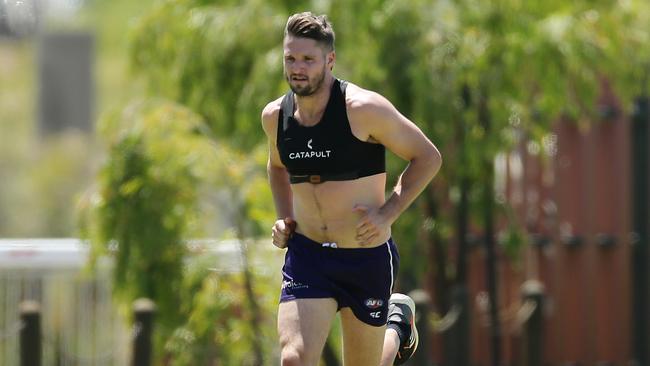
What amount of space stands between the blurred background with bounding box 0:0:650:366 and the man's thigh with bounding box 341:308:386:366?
2.23m

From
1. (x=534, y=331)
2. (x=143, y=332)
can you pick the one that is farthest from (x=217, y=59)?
(x=534, y=331)

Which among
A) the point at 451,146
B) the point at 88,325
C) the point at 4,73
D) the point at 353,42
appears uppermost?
the point at 4,73

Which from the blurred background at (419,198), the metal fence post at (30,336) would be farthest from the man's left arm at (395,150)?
the metal fence post at (30,336)

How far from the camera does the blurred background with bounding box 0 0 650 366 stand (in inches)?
413

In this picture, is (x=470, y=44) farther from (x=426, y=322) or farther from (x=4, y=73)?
(x=4, y=73)

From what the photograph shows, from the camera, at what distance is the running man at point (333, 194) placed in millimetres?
6832

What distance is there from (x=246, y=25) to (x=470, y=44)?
1.78m

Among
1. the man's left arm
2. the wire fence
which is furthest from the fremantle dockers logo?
the wire fence

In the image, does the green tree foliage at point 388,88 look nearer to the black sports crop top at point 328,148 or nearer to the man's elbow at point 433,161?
the black sports crop top at point 328,148

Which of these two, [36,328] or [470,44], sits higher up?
[470,44]

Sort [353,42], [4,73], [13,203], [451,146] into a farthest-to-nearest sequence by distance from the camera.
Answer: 1. [4,73]
2. [13,203]
3. [451,146]
4. [353,42]

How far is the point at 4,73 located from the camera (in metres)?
55.8

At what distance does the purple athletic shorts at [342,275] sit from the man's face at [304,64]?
795 millimetres

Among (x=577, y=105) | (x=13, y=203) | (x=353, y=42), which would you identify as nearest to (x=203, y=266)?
(x=353, y=42)
